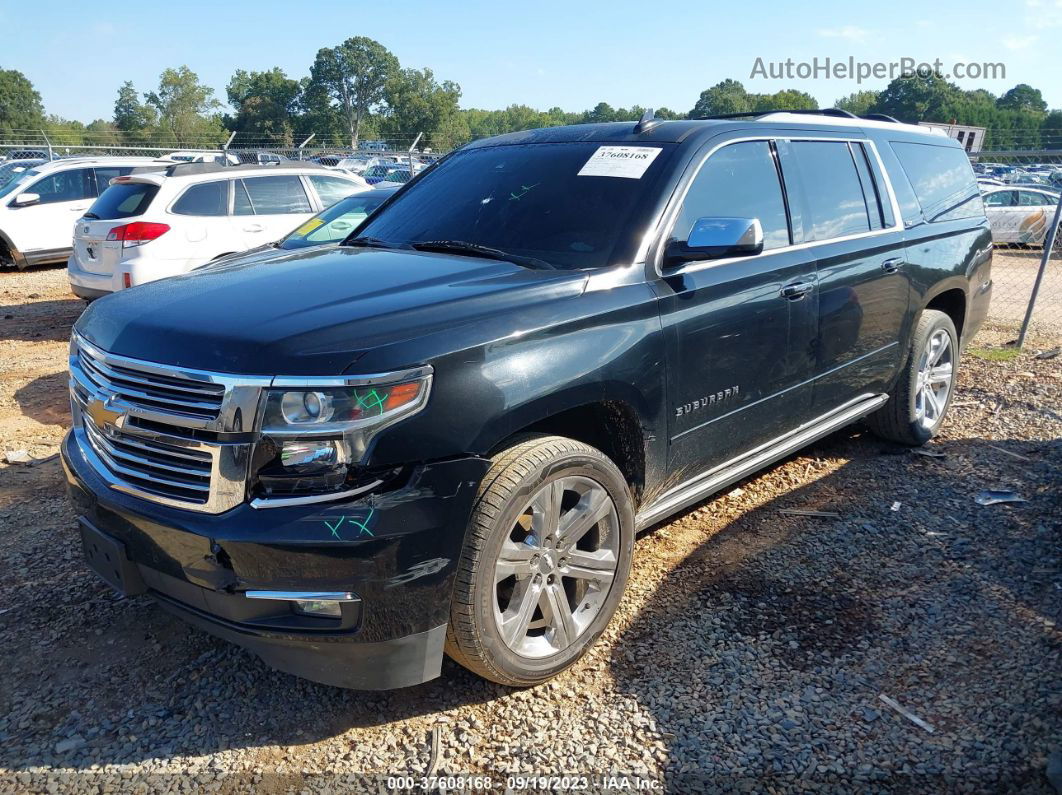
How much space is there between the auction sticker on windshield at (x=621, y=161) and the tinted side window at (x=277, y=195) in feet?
22.7

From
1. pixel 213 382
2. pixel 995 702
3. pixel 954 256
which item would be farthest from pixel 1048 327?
pixel 213 382

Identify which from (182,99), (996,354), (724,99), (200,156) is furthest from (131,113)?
(996,354)

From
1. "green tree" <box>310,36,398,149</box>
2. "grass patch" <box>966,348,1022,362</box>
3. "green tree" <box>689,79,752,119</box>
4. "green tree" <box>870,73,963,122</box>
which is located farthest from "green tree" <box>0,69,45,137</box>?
"grass patch" <box>966,348,1022,362</box>

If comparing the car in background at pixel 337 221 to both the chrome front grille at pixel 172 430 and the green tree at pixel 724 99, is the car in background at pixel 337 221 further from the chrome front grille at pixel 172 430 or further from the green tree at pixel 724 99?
the green tree at pixel 724 99

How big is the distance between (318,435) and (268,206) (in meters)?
8.12

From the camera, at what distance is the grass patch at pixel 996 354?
25.9 ft

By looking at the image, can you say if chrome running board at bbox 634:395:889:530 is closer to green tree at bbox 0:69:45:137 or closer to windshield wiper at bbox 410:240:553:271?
windshield wiper at bbox 410:240:553:271

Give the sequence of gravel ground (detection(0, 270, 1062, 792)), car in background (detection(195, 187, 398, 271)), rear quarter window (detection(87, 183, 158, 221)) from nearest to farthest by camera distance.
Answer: gravel ground (detection(0, 270, 1062, 792)) < car in background (detection(195, 187, 398, 271)) < rear quarter window (detection(87, 183, 158, 221))

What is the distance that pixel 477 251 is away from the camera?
343cm

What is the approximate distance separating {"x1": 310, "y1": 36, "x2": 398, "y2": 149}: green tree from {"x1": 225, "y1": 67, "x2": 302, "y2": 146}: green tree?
4557 millimetres

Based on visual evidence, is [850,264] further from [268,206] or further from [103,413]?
[268,206]

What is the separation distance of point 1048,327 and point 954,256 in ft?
17.7

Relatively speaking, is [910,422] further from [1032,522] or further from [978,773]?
[978,773]

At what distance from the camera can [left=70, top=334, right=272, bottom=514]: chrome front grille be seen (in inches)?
92.4
